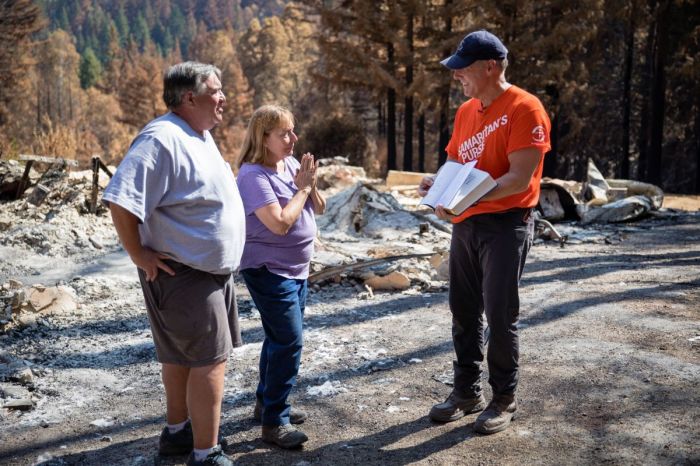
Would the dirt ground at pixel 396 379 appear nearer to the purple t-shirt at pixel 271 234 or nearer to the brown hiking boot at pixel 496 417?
the brown hiking boot at pixel 496 417

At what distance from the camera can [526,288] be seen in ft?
22.7

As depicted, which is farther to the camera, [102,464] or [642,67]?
[642,67]

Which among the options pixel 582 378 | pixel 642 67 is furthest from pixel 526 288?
pixel 642 67

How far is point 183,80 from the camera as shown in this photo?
288 cm

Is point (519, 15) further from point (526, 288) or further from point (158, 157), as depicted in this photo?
point (158, 157)

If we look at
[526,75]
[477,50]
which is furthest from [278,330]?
[526,75]

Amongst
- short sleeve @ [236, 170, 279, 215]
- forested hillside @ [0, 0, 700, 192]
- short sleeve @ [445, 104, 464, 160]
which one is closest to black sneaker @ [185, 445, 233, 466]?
short sleeve @ [236, 170, 279, 215]

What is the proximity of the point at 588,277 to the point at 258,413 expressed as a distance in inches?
184

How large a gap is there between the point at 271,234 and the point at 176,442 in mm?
1153

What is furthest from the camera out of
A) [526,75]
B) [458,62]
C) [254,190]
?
[526,75]

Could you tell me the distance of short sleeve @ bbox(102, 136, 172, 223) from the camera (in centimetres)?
266

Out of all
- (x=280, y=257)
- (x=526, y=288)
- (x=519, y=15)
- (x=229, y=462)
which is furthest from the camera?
(x=519, y=15)

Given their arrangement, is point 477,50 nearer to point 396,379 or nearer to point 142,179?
point 142,179

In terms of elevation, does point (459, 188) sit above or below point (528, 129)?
below
